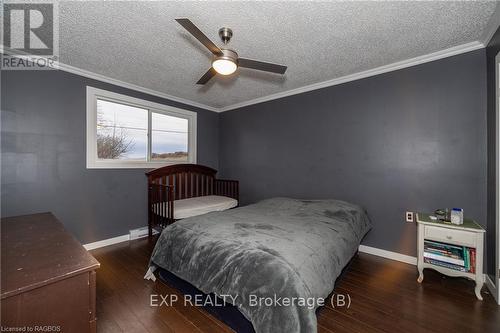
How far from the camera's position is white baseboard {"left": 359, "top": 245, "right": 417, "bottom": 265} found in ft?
8.01

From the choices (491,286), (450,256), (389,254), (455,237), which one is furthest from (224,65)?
(491,286)

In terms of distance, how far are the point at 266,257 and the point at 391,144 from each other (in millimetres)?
2276

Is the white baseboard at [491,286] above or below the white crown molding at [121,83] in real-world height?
below

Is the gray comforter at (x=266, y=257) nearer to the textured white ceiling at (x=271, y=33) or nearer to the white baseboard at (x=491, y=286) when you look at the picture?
the white baseboard at (x=491, y=286)

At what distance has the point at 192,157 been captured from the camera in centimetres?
416

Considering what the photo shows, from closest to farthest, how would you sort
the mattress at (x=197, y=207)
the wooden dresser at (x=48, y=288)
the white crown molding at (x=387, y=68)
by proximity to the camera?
1. the wooden dresser at (x=48, y=288)
2. the white crown molding at (x=387, y=68)
3. the mattress at (x=197, y=207)

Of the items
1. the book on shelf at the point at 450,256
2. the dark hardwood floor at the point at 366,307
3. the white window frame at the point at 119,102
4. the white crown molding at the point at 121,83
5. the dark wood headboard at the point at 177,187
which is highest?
the white crown molding at the point at 121,83

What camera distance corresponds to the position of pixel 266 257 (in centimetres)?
133

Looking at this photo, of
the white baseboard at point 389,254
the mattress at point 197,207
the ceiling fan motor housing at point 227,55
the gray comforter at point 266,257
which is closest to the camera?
the gray comforter at point 266,257

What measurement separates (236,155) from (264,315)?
3.33 metres

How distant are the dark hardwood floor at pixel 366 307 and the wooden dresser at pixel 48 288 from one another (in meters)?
0.73

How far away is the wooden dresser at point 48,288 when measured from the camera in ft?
2.64

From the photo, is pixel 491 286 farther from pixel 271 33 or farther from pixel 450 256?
pixel 271 33

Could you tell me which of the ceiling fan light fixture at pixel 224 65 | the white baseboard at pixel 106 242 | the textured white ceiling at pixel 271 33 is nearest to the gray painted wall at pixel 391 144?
the textured white ceiling at pixel 271 33
